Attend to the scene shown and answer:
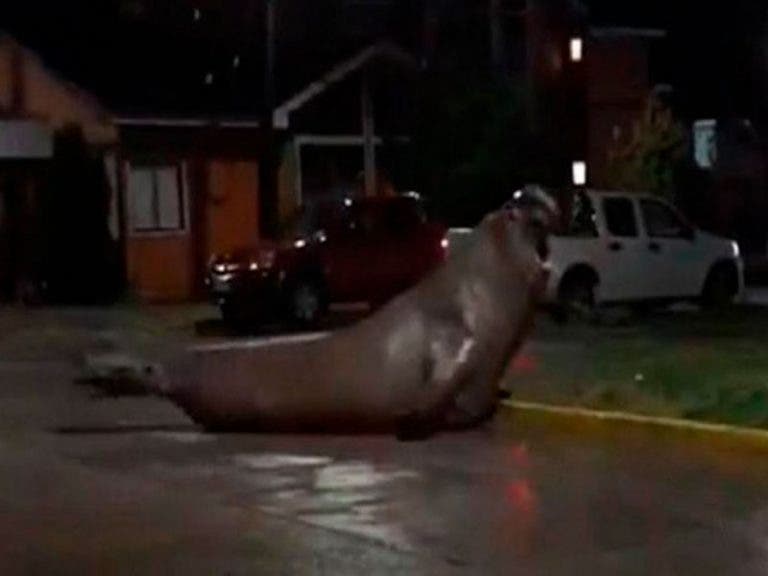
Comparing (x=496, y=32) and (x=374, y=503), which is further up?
(x=496, y=32)

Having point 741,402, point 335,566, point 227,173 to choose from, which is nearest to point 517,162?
point 227,173

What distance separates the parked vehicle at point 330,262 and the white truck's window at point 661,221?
2911mm

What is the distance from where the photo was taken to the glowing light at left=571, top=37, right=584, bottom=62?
124 feet

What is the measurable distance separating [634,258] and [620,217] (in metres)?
0.58

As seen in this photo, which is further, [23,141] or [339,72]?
[339,72]

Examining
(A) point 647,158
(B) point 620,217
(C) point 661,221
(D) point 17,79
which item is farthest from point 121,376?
(D) point 17,79

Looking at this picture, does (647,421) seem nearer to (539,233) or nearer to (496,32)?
(539,233)

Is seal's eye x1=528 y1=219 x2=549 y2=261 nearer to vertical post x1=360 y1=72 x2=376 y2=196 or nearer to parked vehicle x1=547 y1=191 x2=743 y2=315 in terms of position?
parked vehicle x1=547 y1=191 x2=743 y2=315

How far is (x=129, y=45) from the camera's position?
42781mm

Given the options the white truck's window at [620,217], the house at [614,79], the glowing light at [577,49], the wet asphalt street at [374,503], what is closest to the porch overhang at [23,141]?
the glowing light at [577,49]

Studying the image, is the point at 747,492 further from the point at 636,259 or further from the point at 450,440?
the point at 636,259

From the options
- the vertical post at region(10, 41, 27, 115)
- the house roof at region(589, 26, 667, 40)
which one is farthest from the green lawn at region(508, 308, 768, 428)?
the house roof at region(589, 26, 667, 40)

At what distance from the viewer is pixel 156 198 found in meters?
39.3

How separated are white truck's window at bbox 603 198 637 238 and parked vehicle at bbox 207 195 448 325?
2.56m
